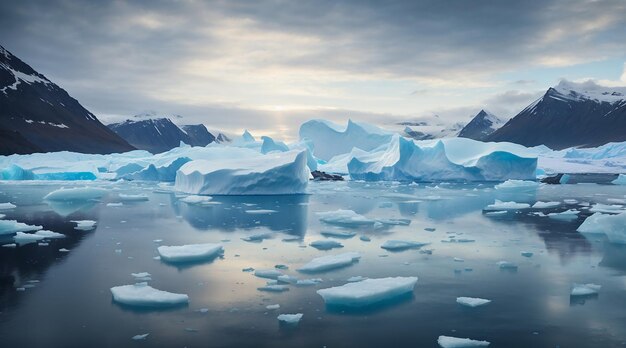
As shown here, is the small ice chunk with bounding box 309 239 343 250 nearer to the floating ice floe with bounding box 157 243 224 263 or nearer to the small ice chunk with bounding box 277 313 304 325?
the floating ice floe with bounding box 157 243 224 263

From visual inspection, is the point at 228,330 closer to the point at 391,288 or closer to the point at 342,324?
the point at 342,324

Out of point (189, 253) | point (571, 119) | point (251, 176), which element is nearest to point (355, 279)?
point (189, 253)

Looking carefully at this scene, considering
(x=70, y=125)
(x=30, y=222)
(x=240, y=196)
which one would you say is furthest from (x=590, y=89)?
(x=30, y=222)

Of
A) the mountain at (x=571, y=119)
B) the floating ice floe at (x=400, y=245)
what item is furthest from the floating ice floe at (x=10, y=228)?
the mountain at (x=571, y=119)

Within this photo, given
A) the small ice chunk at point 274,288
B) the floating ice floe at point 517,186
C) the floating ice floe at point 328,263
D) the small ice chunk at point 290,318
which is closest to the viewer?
the small ice chunk at point 290,318

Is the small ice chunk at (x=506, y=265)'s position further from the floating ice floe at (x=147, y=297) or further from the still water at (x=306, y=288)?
the floating ice floe at (x=147, y=297)

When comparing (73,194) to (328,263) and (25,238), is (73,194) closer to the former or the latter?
(25,238)
